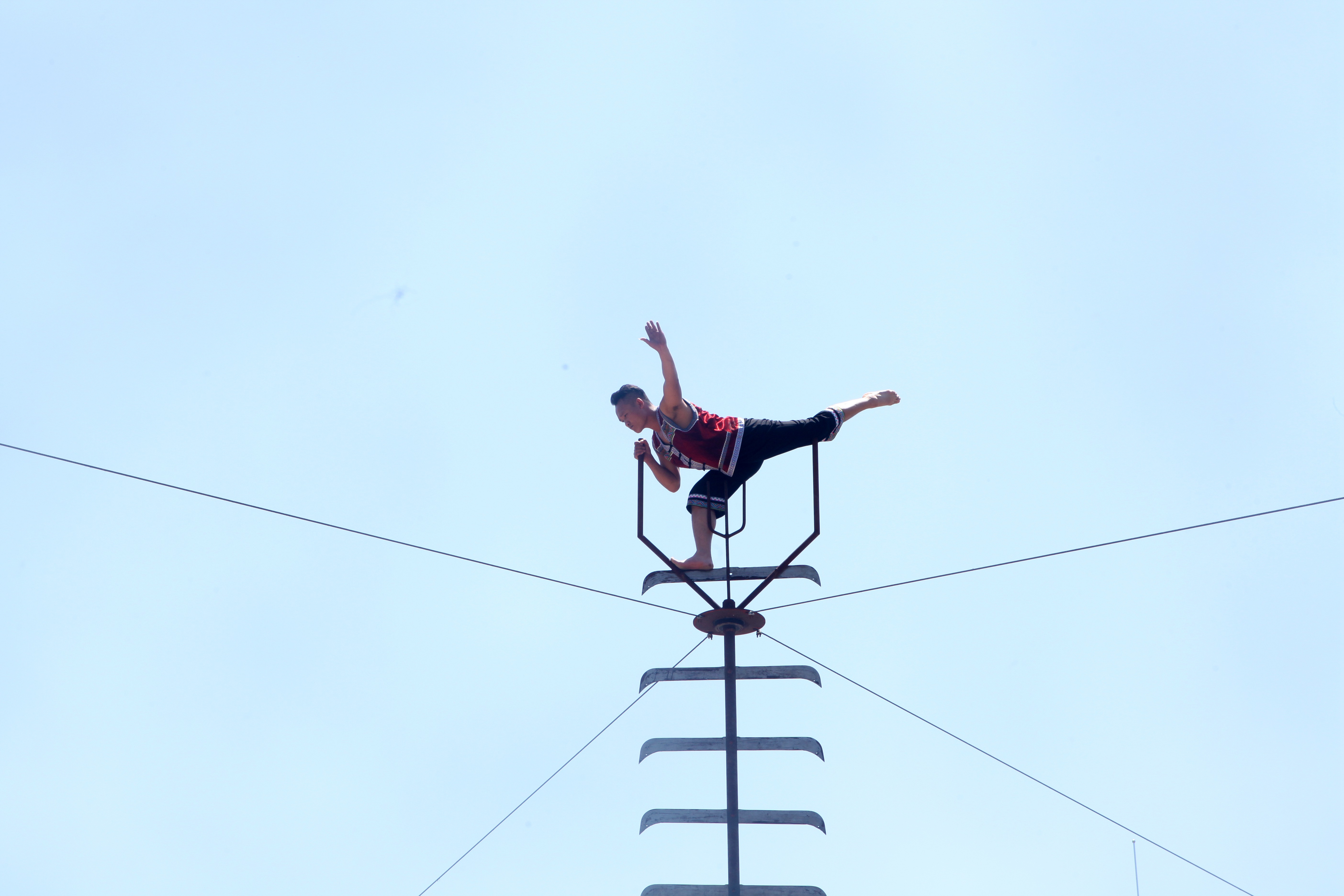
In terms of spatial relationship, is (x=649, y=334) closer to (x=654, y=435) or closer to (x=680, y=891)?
(x=654, y=435)

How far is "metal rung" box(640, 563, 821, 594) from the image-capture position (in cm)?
807

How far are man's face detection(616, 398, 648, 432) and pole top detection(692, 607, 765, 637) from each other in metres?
1.28

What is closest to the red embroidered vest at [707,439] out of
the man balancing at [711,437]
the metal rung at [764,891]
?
the man balancing at [711,437]

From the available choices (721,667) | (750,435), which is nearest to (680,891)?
(721,667)

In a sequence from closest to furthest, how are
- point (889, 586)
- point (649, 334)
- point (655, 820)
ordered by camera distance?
point (649, 334), point (655, 820), point (889, 586)

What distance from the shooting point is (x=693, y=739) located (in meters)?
8.17

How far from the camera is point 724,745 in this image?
8.08 meters

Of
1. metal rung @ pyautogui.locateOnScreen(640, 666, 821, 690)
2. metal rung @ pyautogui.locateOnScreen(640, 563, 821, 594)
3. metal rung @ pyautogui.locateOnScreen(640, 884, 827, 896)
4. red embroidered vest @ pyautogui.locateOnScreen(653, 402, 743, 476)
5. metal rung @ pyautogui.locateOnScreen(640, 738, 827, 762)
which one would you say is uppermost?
red embroidered vest @ pyautogui.locateOnScreen(653, 402, 743, 476)

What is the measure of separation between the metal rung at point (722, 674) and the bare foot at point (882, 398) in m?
1.78

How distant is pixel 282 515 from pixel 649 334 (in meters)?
2.56

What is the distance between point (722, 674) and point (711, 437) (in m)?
1.52

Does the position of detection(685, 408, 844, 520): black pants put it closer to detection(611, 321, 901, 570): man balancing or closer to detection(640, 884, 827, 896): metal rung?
detection(611, 321, 901, 570): man balancing

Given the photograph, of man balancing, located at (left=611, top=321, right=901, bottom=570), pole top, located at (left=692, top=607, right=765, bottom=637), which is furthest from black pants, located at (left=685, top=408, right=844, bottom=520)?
pole top, located at (left=692, top=607, right=765, bottom=637)

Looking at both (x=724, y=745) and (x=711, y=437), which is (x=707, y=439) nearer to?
(x=711, y=437)
